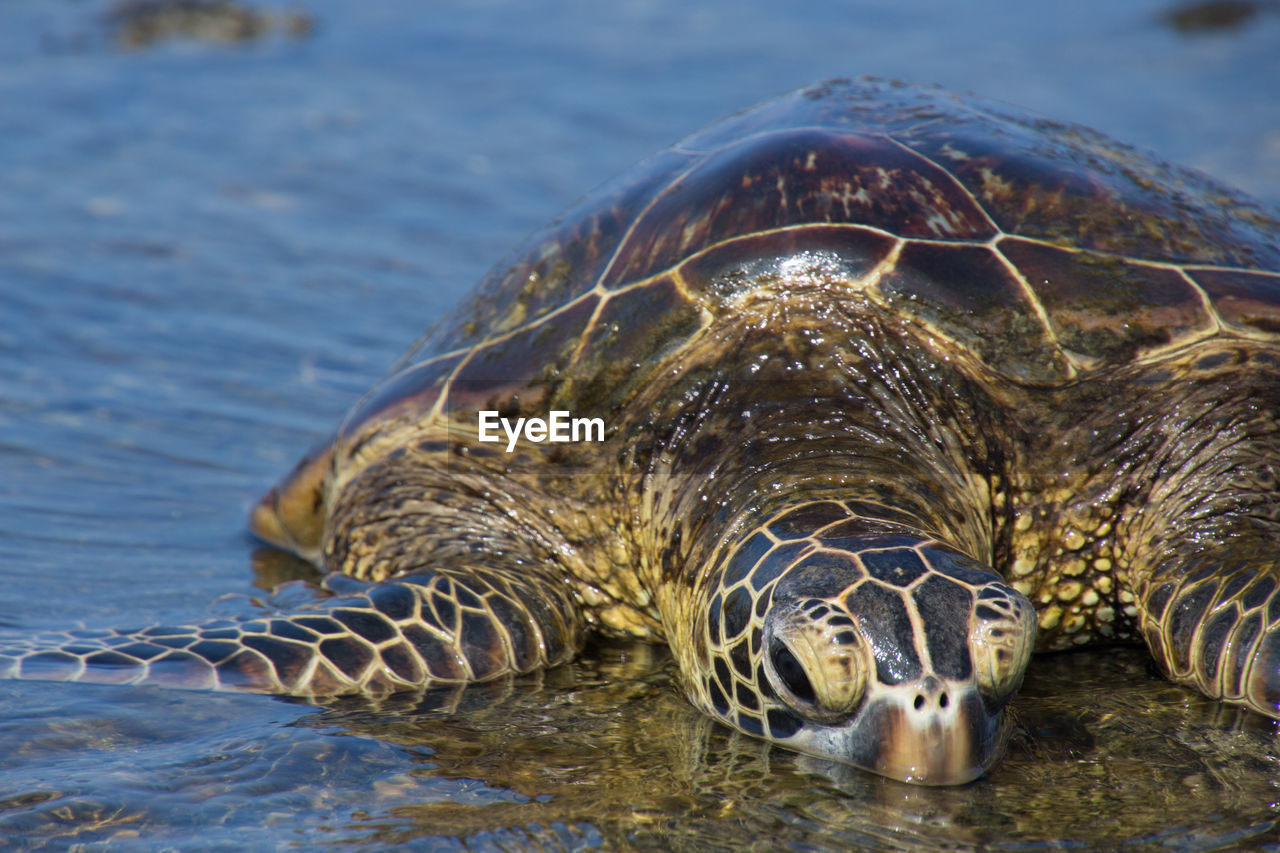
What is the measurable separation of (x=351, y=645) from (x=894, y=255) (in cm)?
201

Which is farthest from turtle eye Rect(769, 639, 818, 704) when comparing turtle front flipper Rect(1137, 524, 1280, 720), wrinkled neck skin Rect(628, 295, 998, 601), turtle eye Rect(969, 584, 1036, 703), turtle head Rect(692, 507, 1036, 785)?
turtle front flipper Rect(1137, 524, 1280, 720)

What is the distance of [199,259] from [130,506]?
3.23 m

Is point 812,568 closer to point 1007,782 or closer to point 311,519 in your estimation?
point 1007,782

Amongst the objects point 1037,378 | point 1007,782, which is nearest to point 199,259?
point 1037,378

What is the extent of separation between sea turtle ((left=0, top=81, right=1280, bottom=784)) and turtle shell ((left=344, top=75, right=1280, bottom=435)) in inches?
0.5

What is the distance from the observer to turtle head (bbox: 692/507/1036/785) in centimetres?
293

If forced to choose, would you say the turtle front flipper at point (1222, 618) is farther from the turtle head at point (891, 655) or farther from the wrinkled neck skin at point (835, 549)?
the turtle head at point (891, 655)

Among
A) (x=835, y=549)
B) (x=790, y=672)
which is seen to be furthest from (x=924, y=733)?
(x=835, y=549)

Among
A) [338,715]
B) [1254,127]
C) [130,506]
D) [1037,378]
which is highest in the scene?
[1254,127]

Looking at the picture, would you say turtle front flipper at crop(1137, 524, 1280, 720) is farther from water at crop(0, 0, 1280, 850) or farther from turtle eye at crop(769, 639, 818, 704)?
turtle eye at crop(769, 639, 818, 704)

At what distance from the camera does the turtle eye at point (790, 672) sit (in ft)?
10.0

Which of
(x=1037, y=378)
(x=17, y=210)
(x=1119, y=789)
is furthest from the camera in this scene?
(x=17, y=210)

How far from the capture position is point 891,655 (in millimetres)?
2936

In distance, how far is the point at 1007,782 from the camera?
10.1 ft
